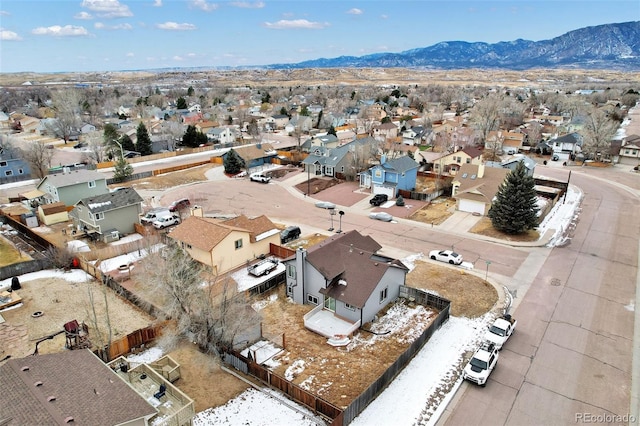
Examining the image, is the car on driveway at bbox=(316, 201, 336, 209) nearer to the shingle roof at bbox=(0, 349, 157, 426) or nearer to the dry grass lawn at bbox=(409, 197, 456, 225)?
the dry grass lawn at bbox=(409, 197, 456, 225)

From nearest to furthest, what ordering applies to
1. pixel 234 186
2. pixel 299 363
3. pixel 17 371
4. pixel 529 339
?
1. pixel 17 371
2. pixel 299 363
3. pixel 529 339
4. pixel 234 186

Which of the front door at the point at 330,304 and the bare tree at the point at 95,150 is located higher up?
the bare tree at the point at 95,150

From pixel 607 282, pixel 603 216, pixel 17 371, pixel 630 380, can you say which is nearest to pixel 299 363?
pixel 17 371

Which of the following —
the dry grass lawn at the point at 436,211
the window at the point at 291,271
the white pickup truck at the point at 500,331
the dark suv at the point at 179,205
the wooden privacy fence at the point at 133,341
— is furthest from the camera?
the dark suv at the point at 179,205

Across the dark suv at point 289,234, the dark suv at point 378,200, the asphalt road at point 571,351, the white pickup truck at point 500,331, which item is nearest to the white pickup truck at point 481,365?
the asphalt road at point 571,351

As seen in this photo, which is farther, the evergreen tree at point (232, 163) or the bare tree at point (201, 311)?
the evergreen tree at point (232, 163)

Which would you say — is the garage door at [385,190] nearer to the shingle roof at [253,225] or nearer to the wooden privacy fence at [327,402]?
the shingle roof at [253,225]

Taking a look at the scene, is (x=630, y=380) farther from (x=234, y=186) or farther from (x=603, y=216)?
(x=234, y=186)

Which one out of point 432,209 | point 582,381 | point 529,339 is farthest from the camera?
point 432,209
